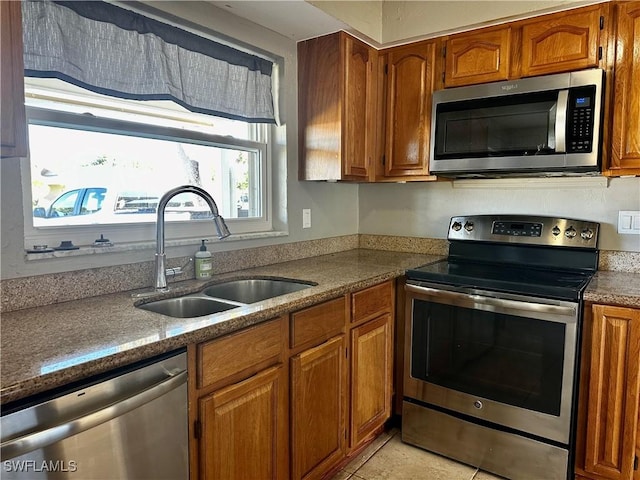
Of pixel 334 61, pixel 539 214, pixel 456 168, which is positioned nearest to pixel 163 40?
pixel 334 61

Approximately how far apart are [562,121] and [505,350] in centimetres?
105

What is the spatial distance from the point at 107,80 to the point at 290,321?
1118 millimetres

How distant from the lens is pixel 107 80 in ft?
5.29

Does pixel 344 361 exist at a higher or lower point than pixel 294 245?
lower

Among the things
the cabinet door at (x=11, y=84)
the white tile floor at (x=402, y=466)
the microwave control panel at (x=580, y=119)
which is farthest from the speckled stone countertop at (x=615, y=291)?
the cabinet door at (x=11, y=84)

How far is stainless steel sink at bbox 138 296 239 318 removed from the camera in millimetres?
1648

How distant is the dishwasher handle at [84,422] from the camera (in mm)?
859

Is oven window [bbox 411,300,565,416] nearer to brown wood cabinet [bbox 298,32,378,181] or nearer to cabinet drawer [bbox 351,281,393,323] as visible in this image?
cabinet drawer [bbox 351,281,393,323]

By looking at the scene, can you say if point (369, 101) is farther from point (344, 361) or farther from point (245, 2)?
point (344, 361)

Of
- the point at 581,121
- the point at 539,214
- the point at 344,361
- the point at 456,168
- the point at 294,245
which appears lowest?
the point at 344,361

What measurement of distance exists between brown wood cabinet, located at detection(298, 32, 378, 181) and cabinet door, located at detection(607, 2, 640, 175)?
3.89ft

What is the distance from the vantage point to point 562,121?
1942mm

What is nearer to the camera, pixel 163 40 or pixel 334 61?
pixel 163 40

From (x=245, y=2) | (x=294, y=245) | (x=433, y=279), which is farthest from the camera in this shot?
(x=294, y=245)
